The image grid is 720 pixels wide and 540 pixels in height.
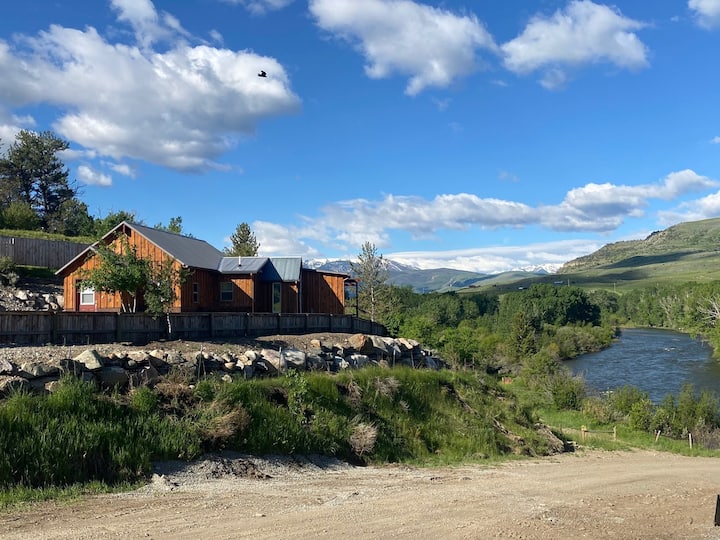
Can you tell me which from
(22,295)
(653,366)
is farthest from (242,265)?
(653,366)

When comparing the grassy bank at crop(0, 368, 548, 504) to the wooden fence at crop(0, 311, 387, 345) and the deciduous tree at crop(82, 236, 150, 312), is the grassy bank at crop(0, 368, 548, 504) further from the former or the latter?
the deciduous tree at crop(82, 236, 150, 312)

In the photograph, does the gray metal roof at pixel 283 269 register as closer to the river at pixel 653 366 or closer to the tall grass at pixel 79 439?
the tall grass at pixel 79 439

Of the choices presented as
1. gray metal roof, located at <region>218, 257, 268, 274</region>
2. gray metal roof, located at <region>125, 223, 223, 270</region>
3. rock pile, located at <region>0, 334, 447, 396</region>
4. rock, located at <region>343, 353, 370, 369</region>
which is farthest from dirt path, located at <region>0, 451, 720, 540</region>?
gray metal roof, located at <region>218, 257, 268, 274</region>

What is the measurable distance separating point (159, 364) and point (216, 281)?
63.0 ft

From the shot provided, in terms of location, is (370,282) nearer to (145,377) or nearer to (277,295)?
(277,295)

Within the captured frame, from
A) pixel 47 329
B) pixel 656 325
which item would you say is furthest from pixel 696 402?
pixel 656 325

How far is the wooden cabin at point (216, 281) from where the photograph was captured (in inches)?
1257

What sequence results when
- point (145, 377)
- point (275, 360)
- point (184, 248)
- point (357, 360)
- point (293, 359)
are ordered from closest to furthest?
A: point (145, 377) < point (275, 360) < point (293, 359) < point (357, 360) < point (184, 248)

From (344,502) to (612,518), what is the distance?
16.0 ft

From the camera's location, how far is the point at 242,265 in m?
36.1

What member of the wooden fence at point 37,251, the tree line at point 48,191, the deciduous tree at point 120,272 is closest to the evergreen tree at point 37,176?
the tree line at point 48,191

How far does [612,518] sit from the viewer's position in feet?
36.4

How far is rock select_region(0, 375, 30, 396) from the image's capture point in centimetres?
1217

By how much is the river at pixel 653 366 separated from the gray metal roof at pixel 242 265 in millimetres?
31094
